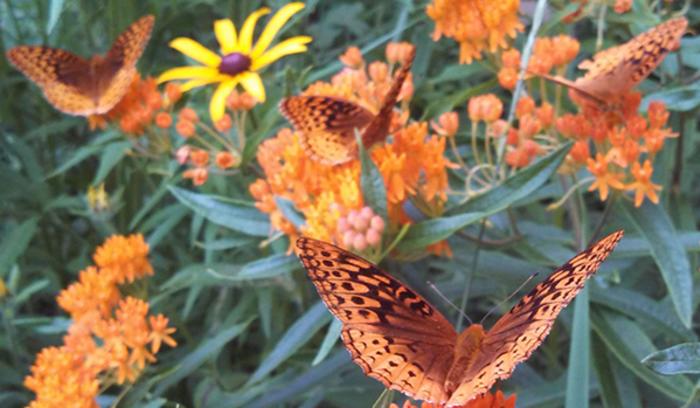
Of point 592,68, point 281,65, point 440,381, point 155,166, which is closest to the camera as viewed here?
point 440,381

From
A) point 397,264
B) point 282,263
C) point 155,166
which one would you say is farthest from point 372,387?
point 155,166

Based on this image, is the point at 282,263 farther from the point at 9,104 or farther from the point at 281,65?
the point at 9,104

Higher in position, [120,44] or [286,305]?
[120,44]

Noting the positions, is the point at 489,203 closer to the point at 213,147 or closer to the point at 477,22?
the point at 477,22

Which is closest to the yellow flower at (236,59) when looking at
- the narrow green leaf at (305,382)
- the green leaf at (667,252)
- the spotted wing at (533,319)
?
the narrow green leaf at (305,382)

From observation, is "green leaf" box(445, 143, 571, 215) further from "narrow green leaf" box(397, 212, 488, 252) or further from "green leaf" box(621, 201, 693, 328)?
"green leaf" box(621, 201, 693, 328)

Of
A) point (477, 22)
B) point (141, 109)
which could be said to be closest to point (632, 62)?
point (477, 22)
